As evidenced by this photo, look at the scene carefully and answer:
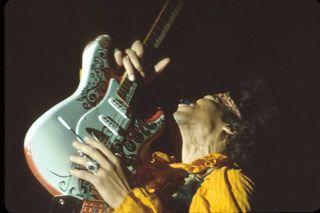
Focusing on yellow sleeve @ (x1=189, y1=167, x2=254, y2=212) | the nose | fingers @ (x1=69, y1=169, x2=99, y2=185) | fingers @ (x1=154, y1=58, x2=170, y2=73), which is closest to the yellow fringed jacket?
yellow sleeve @ (x1=189, y1=167, x2=254, y2=212)

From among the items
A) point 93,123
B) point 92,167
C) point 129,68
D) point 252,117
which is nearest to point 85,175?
point 92,167

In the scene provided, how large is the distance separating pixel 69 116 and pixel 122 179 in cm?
24

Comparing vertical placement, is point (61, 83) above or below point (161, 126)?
above

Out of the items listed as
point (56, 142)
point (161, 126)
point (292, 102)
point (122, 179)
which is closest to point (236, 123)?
point (292, 102)

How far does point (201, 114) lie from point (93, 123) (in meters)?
0.50

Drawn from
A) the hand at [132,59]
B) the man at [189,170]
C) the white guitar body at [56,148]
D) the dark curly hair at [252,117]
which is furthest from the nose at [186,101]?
the white guitar body at [56,148]

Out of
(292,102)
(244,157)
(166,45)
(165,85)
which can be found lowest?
(244,157)

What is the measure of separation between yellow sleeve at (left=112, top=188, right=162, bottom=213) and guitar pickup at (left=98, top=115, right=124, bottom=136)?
184 millimetres

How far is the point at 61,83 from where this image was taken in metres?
Result: 1.56

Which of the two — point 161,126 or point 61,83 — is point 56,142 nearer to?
point 61,83

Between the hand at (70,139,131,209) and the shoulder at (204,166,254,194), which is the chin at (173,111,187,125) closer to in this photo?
the shoulder at (204,166,254,194)

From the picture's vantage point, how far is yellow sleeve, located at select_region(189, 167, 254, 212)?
4.87ft

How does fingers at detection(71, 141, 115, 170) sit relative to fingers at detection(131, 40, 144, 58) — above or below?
below

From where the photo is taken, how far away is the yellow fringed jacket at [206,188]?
1430mm
